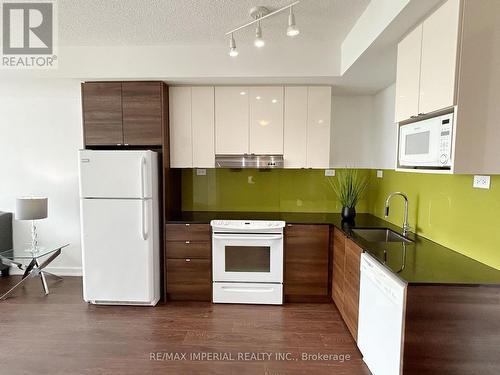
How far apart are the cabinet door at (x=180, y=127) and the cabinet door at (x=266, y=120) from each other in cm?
69

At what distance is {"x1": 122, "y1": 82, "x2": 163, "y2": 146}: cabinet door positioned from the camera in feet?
9.46

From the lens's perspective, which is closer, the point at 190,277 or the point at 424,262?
the point at 424,262

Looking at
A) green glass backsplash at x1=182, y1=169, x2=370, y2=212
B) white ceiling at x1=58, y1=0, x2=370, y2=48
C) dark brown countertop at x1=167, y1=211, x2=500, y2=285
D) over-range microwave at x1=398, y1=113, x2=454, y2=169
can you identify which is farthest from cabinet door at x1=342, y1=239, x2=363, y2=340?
white ceiling at x1=58, y1=0, x2=370, y2=48

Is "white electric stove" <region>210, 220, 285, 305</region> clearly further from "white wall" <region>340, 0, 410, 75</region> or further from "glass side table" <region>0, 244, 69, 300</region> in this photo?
"glass side table" <region>0, 244, 69, 300</region>

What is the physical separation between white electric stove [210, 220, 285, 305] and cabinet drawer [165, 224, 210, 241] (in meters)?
0.10

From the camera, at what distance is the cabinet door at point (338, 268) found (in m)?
2.56

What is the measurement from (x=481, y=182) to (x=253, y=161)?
1.93 meters

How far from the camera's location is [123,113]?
290 centimetres

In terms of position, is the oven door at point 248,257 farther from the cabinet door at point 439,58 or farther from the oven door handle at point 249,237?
the cabinet door at point 439,58

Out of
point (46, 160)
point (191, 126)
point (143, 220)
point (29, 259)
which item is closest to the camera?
point (143, 220)

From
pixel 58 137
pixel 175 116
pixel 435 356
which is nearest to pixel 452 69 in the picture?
pixel 435 356

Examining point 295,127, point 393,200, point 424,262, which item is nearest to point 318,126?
point 295,127

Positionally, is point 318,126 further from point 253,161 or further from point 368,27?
point 368,27

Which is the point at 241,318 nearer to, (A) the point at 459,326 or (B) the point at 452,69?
(A) the point at 459,326
